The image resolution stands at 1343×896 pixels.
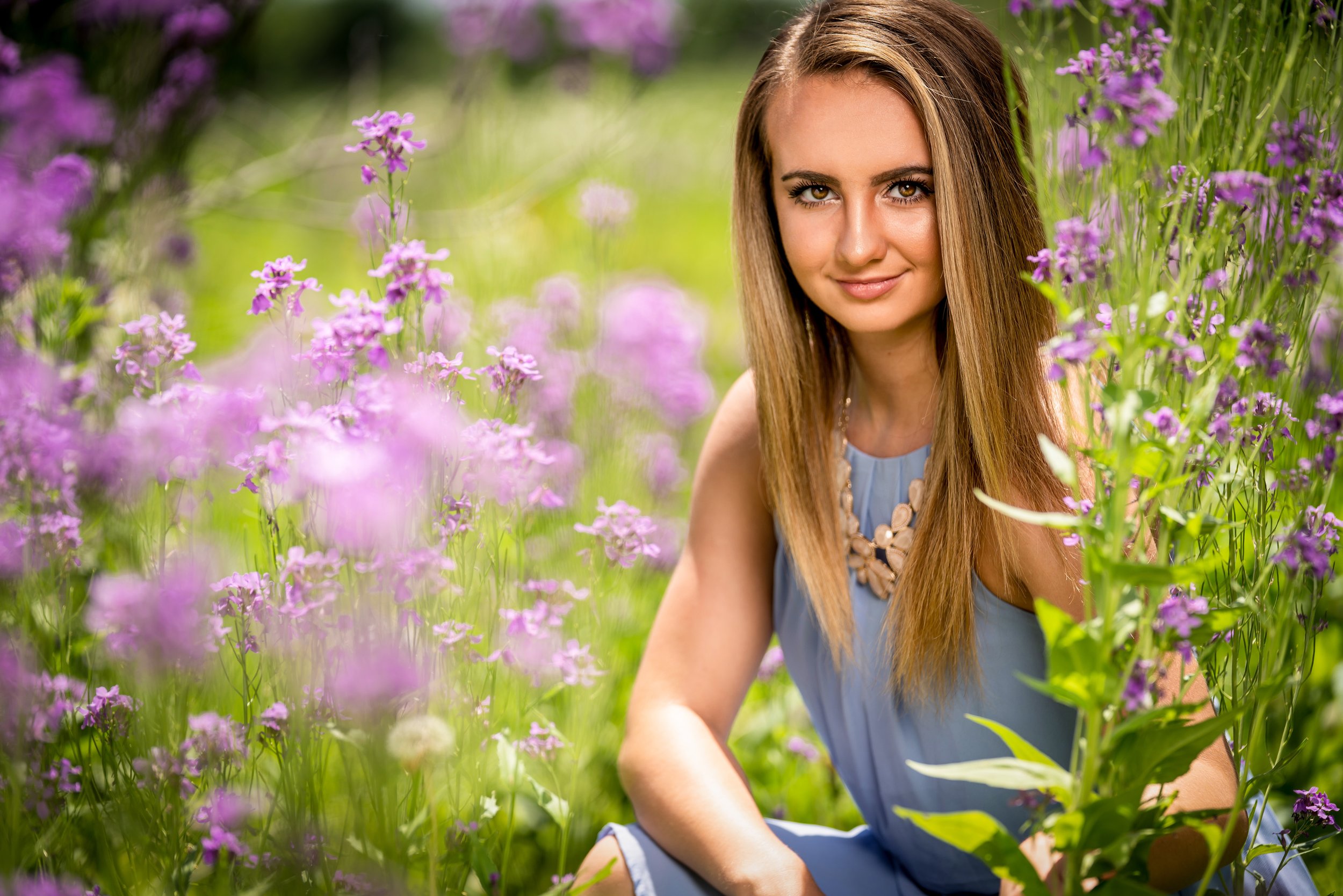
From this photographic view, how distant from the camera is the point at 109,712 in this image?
1.35 meters

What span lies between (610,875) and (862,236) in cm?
105

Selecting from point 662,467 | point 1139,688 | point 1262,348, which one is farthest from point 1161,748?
point 662,467

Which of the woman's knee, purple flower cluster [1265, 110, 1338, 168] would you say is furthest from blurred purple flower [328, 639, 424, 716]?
purple flower cluster [1265, 110, 1338, 168]

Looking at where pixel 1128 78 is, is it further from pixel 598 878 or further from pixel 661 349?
pixel 661 349

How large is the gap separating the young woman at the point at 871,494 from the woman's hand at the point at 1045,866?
11 millimetres

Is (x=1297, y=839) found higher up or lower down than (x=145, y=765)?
lower down

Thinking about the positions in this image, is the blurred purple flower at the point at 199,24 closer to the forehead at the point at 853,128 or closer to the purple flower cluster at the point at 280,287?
the purple flower cluster at the point at 280,287

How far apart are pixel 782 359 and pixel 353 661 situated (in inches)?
38.7

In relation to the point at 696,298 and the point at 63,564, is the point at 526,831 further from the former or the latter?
the point at 696,298

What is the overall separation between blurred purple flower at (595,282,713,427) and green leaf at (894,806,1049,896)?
6.22ft

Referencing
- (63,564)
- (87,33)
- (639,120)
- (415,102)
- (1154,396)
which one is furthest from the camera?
(415,102)

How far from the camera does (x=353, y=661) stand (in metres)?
1.03

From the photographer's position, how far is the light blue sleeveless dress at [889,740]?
160 cm

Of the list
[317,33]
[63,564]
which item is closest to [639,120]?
[63,564]
